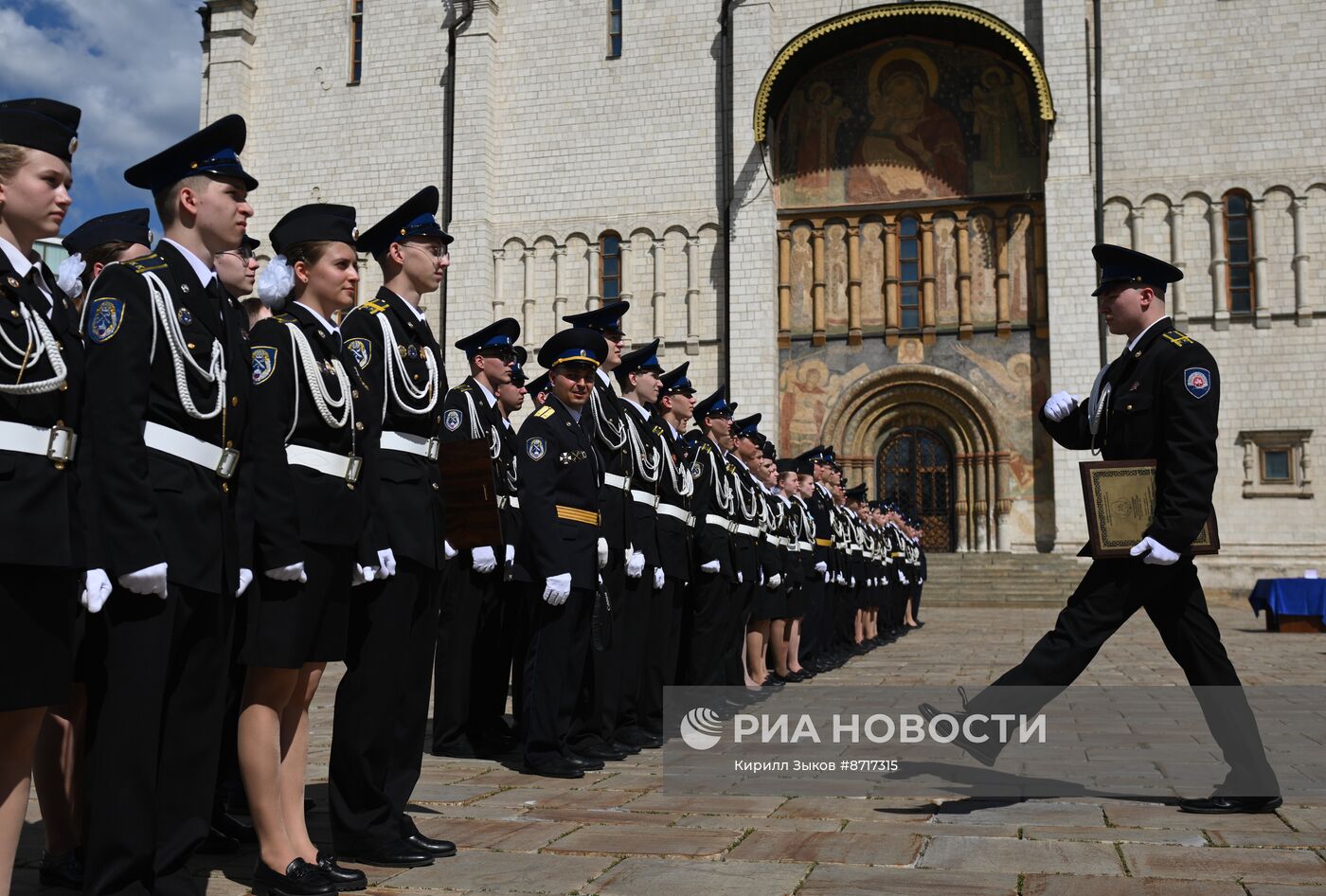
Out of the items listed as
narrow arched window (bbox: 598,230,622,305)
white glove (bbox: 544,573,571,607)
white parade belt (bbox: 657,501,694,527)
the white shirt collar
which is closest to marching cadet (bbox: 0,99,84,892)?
the white shirt collar

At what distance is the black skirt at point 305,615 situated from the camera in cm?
355

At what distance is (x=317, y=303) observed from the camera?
4008 mm

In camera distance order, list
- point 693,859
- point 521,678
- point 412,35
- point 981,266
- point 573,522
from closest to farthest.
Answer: point 693,859
point 573,522
point 521,678
point 981,266
point 412,35

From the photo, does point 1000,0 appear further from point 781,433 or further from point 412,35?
point 412,35

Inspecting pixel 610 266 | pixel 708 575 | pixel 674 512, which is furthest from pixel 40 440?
pixel 610 266

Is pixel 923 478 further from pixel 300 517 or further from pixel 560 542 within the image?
pixel 300 517

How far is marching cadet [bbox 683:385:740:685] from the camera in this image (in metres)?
7.66

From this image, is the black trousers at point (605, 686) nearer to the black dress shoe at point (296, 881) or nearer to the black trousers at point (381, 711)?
the black trousers at point (381, 711)

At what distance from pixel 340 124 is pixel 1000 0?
1493 cm

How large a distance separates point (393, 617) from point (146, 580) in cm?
115

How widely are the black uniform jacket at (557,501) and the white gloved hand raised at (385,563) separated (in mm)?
1748

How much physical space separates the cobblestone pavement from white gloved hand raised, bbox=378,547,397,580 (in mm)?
913

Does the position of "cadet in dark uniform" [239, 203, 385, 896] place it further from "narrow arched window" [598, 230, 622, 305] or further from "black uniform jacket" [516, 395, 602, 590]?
"narrow arched window" [598, 230, 622, 305]

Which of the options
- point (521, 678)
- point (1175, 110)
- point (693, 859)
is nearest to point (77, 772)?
point (693, 859)
